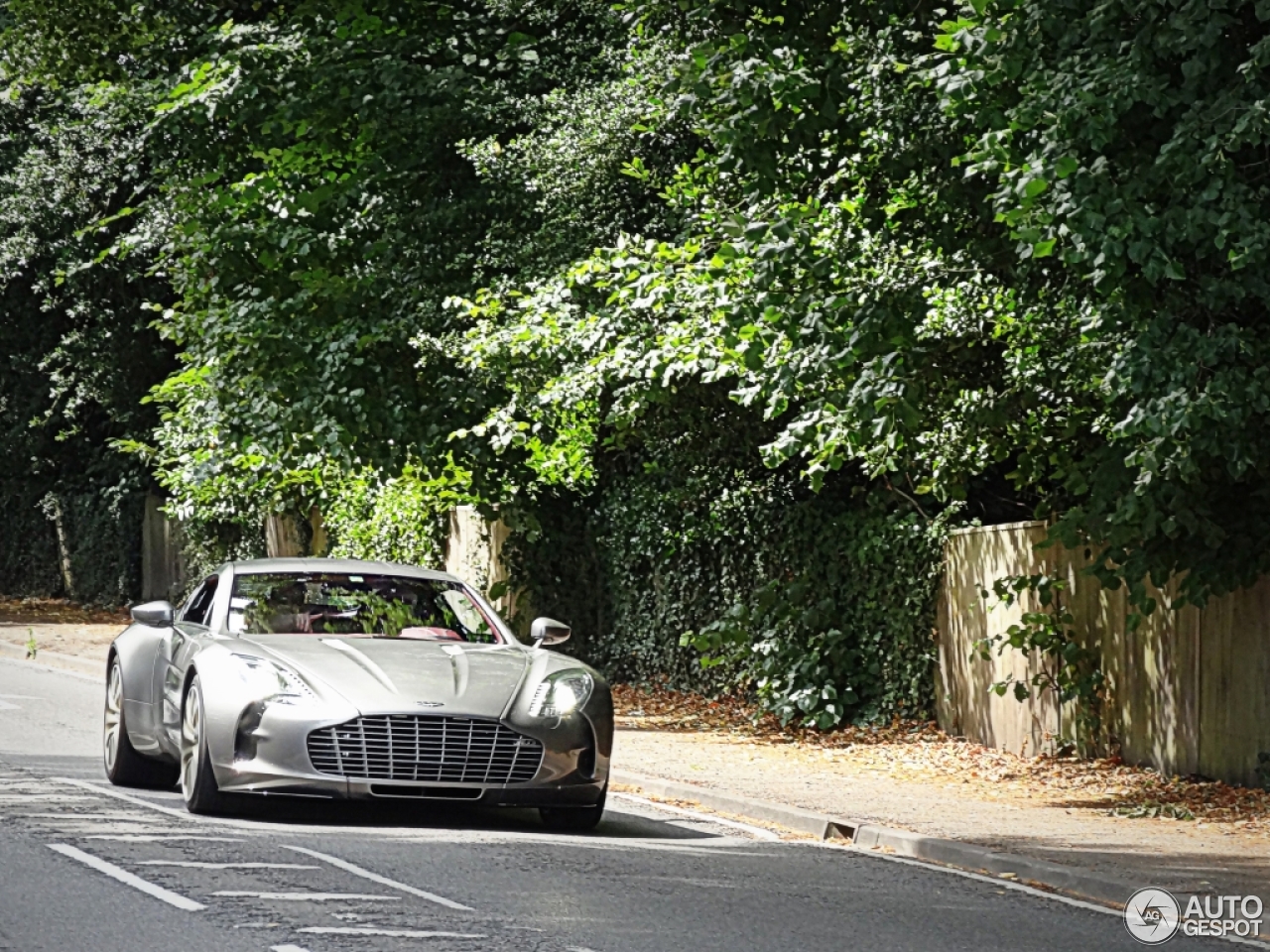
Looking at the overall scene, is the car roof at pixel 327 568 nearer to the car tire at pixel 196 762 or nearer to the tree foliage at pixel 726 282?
the car tire at pixel 196 762

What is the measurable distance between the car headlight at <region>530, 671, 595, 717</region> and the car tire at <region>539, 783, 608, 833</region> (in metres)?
0.57

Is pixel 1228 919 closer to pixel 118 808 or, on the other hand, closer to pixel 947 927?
pixel 947 927

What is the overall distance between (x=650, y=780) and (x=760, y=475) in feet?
17.4

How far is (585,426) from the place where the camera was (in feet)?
62.3

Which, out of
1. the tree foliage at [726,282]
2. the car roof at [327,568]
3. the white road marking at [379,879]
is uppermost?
the tree foliage at [726,282]

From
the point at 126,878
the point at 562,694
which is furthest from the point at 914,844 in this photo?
the point at 126,878

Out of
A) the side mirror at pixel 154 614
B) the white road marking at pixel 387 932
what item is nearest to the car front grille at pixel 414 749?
the side mirror at pixel 154 614

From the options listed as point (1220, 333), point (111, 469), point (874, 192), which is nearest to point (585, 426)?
point (874, 192)

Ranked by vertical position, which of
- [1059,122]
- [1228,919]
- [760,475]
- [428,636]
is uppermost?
[1059,122]

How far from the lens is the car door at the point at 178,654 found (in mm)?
11172

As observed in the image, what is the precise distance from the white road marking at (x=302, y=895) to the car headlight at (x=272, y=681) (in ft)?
6.70

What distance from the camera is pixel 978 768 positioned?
1455 centimetres

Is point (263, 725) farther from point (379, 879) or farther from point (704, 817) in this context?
point (704, 817)

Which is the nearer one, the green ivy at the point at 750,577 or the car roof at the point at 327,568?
the car roof at the point at 327,568
